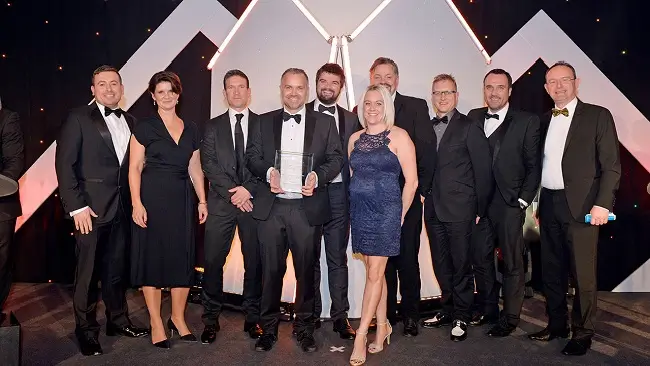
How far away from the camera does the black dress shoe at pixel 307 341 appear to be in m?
4.01

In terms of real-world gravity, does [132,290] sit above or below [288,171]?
below

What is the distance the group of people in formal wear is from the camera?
388 centimetres

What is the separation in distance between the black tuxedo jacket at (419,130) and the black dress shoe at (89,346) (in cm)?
232

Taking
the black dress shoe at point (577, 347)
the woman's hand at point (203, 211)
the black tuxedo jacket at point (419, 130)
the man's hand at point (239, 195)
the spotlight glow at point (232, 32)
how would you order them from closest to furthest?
the black dress shoe at point (577, 347) → the man's hand at point (239, 195) → the black tuxedo jacket at point (419, 130) → the woman's hand at point (203, 211) → the spotlight glow at point (232, 32)

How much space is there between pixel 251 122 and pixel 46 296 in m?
2.63

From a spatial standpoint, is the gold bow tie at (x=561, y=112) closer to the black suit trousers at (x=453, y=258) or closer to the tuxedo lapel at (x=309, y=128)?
the black suit trousers at (x=453, y=258)

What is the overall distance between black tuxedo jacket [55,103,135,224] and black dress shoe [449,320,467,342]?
2508 mm

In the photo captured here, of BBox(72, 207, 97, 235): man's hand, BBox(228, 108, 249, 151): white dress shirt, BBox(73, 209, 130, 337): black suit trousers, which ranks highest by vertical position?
BBox(228, 108, 249, 151): white dress shirt

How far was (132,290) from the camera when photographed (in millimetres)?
5656

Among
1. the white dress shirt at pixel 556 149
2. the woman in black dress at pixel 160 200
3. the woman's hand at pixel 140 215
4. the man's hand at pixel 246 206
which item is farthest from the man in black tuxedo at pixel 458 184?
the woman's hand at pixel 140 215

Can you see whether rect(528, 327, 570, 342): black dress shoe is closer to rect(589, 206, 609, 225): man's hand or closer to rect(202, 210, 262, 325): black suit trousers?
rect(589, 206, 609, 225): man's hand

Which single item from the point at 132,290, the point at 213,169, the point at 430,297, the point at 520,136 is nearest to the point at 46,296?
the point at 132,290

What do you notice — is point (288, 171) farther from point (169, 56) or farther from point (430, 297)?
point (169, 56)

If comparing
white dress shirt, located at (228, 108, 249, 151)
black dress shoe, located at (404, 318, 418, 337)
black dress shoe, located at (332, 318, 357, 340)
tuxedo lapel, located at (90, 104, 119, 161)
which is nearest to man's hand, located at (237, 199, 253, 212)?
white dress shirt, located at (228, 108, 249, 151)
